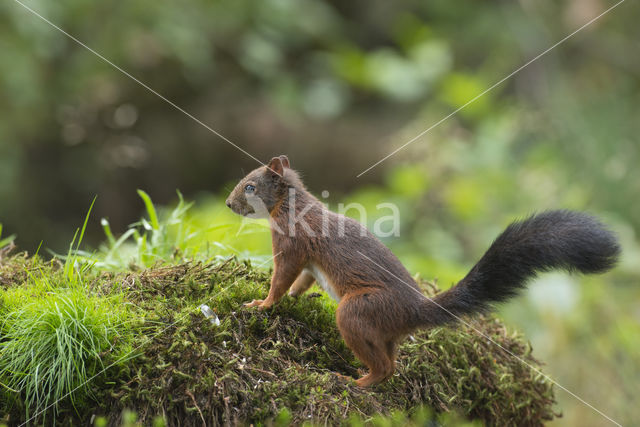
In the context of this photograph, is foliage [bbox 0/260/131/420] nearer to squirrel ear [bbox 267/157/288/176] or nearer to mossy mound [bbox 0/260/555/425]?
mossy mound [bbox 0/260/555/425]

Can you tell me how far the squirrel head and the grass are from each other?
31cm

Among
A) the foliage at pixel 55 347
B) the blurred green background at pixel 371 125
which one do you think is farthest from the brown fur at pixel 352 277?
the foliage at pixel 55 347

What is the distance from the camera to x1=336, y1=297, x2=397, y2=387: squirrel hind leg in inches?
102

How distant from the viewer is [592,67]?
9961mm

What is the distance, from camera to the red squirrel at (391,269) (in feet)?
8.41

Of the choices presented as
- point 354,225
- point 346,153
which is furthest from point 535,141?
point 354,225

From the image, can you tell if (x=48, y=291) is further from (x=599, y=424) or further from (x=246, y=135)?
(x=246, y=135)

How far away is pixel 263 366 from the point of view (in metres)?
2.54

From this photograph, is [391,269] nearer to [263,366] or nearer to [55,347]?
[263,366]

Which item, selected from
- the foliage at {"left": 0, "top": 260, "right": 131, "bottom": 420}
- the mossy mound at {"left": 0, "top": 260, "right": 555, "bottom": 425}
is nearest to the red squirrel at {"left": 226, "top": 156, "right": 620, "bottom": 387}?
the mossy mound at {"left": 0, "top": 260, "right": 555, "bottom": 425}

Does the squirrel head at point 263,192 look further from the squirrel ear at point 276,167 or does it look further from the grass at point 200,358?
the grass at point 200,358

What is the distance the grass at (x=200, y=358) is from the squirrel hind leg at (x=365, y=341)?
0.30ft

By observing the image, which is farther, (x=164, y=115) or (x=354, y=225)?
(x=164, y=115)

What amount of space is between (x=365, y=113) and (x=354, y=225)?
8.42 metres
